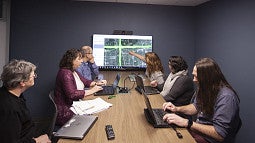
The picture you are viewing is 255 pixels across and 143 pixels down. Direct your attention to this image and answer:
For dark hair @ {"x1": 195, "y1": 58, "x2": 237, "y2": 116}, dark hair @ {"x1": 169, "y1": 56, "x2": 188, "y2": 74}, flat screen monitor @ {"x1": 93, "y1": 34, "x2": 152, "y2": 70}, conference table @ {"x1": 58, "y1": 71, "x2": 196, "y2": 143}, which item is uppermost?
flat screen monitor @ {"x1": 93, "y1": 34, "x2": 152, "y2": 70}

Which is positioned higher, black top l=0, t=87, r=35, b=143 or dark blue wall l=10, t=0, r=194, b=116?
dark blue wall l=10, t=0, r=194, b=116

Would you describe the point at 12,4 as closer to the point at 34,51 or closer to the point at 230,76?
the point at 34,51

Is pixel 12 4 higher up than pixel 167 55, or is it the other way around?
pixel 12 4

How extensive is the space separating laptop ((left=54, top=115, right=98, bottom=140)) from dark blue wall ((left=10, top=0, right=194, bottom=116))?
3210 mm

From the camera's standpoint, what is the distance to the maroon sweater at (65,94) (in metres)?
2.27

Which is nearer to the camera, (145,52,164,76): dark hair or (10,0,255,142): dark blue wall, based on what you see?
(145,52,164,76): dark hair

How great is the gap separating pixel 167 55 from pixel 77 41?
6.62ft

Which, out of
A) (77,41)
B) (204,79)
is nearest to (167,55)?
(77,41)

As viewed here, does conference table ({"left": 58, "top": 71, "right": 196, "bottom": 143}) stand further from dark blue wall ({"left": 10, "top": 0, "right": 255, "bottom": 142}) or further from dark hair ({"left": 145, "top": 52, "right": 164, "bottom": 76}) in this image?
dark blue wall ({"left": 10, "top": 0, "right": 255, "bottom": 142})

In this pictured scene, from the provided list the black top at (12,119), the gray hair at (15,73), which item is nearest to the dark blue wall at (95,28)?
the gray hair at (15,73)

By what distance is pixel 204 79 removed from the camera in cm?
172

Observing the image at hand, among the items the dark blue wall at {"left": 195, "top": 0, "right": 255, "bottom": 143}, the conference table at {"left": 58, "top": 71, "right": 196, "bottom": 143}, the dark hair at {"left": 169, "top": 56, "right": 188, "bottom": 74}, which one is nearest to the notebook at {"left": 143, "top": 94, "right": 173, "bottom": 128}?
the conference table at {"left": 58, "top": 71, "right": 196, "bottom": 143}

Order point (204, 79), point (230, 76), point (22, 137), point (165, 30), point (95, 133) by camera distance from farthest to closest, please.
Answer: point (165, 30), point (230, 76), point (204, 79), point (22, 137), point (95, 133)

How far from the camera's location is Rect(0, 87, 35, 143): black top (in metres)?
1.42
